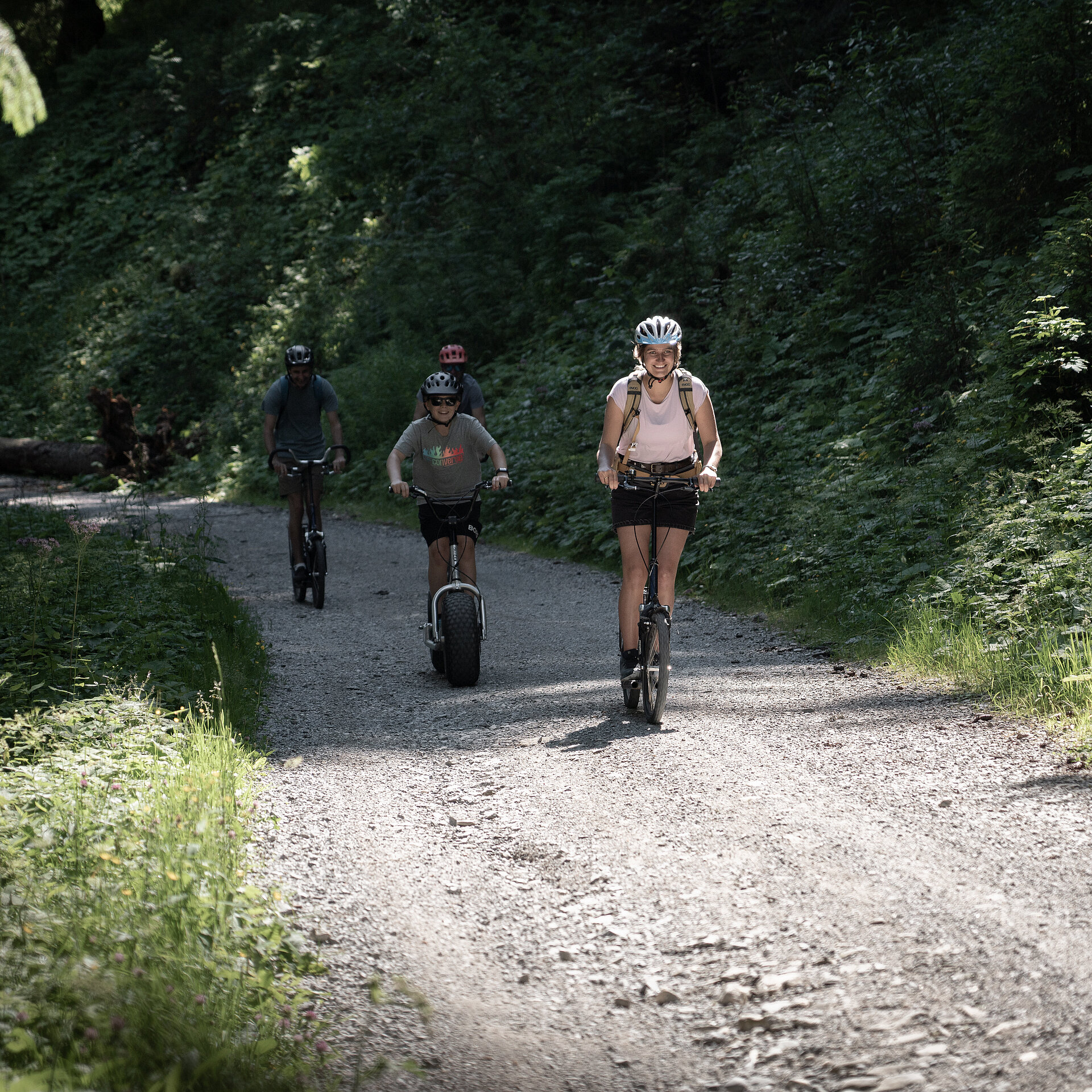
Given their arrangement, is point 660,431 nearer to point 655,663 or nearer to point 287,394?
point 655,663

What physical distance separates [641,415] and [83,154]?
32.1 metres

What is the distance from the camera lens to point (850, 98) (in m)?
17.0

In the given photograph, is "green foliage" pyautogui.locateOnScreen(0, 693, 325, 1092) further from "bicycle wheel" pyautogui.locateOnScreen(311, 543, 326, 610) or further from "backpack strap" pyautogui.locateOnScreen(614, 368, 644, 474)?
"bicycle wheel" pyautogui.locateOnScreen(311, 543, 326, 610)

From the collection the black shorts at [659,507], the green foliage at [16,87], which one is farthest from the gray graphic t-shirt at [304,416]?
the green foliage at [16,87]

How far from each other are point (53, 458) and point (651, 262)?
13.2 meters

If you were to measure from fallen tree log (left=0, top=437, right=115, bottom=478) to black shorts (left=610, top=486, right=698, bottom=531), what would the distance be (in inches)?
725

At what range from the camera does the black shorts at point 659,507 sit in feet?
21.4

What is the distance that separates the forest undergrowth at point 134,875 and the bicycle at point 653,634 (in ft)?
7.30

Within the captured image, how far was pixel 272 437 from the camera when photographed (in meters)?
10.9

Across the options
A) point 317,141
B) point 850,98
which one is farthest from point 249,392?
point 850,98

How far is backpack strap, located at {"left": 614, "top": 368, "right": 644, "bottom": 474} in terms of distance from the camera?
6.28 metres

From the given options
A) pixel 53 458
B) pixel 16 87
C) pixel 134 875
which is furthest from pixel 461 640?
pixel 53 458

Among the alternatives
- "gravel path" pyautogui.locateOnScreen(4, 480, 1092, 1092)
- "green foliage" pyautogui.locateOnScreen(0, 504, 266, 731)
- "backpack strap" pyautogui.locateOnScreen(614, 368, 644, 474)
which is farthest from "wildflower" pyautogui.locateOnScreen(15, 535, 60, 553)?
"backpack strap" pyautogui.locateOnScreen(614, 368, 644, 474)

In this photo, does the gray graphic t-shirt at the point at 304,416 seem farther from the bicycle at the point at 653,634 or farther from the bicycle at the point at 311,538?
the bicycle at the point at 653,634
